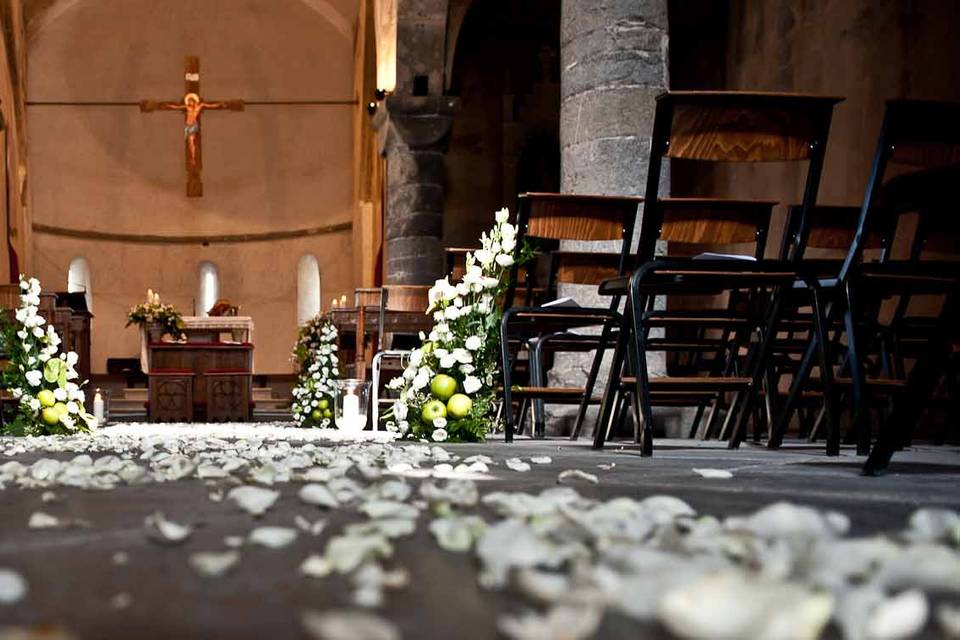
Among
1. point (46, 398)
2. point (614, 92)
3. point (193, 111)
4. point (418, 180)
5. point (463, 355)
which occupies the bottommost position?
point (46, 398)

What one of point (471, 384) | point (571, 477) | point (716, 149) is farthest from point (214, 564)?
point (471, 384)

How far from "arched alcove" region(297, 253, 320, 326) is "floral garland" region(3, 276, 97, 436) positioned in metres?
17.1

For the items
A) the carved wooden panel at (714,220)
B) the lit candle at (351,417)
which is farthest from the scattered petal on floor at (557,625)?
the lit candle at (351,417)

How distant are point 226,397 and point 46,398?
7925mm

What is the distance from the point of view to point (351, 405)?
29.6 feet

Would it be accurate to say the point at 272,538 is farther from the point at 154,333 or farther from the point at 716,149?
the point at 154,333

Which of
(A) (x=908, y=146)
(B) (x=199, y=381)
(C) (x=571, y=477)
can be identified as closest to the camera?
(C) (x=571, y=477)

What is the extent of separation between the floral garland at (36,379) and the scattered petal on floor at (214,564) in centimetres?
445

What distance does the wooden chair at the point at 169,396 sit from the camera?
1291 centimetres

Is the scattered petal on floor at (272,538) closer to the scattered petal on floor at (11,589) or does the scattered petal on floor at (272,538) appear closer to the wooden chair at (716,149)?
the scattered petal on floor at (11,589)

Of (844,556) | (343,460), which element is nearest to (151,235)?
(343,460)

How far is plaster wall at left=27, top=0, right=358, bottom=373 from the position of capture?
22.5 m

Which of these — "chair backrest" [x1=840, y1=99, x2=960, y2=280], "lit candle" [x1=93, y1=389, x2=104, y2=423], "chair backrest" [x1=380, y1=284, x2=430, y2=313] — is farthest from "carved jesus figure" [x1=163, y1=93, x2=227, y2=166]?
"chair backrest" [x1=840, y1=99, x2=960, y2=280]

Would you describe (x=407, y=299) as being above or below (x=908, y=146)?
below
